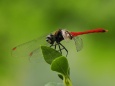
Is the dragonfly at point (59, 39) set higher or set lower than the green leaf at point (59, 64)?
higher

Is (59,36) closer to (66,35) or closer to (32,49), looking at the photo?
(66,35)

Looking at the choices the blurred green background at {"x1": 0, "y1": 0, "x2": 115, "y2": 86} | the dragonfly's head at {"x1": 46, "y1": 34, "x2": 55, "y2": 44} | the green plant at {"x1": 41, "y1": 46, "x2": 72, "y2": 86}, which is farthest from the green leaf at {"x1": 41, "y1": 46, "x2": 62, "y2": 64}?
the blurred green background at {"x1": 0, "y1": 0, "x2": 115, "y2": 86}

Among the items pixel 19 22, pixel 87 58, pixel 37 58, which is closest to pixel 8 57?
pixel 19 22

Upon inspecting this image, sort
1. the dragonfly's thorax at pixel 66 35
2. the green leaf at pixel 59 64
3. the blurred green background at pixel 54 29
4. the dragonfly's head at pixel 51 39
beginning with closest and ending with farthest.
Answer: the green leaf at pixel 59 64 → the dragonfly's thorax at pixel 66 35 → the dragonfly's head at pixel 51 39 → the blurred green background at pixel 54 29

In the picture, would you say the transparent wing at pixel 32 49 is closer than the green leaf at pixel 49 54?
No

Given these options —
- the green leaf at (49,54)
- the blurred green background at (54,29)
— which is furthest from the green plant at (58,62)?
Result: the blurred green background at (54,29)

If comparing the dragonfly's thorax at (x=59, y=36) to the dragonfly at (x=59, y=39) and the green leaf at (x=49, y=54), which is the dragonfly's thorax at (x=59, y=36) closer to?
the dragonfly at (x=59, y=39)

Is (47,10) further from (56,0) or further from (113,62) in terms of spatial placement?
(113,62)

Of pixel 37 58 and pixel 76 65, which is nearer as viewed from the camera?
pixel 37 58

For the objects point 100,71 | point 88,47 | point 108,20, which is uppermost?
point 108,20
